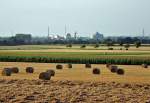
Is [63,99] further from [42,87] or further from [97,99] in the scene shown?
[42,87]

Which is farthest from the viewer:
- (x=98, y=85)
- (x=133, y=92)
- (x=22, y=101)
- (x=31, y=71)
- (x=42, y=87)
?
(x=31, y=71)

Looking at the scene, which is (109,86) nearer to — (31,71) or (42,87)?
(42,87)

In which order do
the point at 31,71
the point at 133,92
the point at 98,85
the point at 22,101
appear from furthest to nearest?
the point at 31,71 → the point at 98,85 → the point at 133,92 → the point at 22,101

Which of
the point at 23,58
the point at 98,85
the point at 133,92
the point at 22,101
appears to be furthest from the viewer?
the point at 23,58

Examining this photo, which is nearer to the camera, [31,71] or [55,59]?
[31,71]

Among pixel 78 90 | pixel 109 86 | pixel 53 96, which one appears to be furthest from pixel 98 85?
pixel 53 96

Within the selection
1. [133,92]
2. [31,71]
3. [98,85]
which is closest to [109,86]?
[98,85]

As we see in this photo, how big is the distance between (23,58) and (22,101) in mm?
56645

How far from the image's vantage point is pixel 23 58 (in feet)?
251

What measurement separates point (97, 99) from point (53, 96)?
7.04 feet

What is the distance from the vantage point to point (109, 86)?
25750 millimetres

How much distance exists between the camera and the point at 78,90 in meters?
23.2

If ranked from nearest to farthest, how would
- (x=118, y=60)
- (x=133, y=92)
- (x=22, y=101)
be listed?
(x=22, y=101) → (x=133, y=92) → (x=118, y=60)

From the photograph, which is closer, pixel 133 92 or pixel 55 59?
pixel 133 92
